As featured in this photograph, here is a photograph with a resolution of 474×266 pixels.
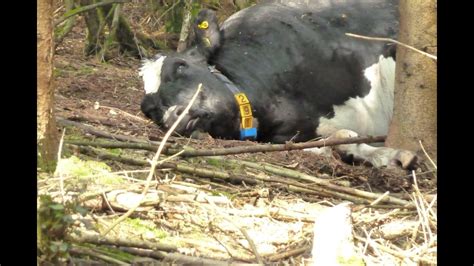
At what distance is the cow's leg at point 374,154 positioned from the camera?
5.18 metres

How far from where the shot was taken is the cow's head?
6039 mm

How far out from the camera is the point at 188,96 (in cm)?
613

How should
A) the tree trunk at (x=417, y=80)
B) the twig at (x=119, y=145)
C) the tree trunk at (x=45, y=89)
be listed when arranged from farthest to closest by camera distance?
the tree trunk at (x=417, y=80), the twig at (x=119, y=145), the tree trunk at (x=45, y=89)

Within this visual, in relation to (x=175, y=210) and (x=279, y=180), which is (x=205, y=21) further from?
(x=175, y=210)

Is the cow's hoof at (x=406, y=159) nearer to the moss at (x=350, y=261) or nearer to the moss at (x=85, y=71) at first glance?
the moss at (x=350, y=261)

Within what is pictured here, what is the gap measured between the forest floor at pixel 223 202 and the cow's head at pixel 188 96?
0.22 metres

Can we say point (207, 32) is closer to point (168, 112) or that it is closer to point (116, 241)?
point (168, 112)

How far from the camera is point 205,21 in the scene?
21.5 ft

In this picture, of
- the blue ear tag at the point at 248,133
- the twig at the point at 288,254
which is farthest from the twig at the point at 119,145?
the blue ear tag at the point at 248,133

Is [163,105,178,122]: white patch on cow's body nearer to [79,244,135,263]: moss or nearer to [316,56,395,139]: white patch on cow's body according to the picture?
[316,56,395,139]: white patch on cow's body

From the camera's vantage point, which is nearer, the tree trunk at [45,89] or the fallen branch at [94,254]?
the fallen branch at [94,254]

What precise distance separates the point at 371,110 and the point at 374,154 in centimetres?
90

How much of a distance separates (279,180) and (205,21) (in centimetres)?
214
